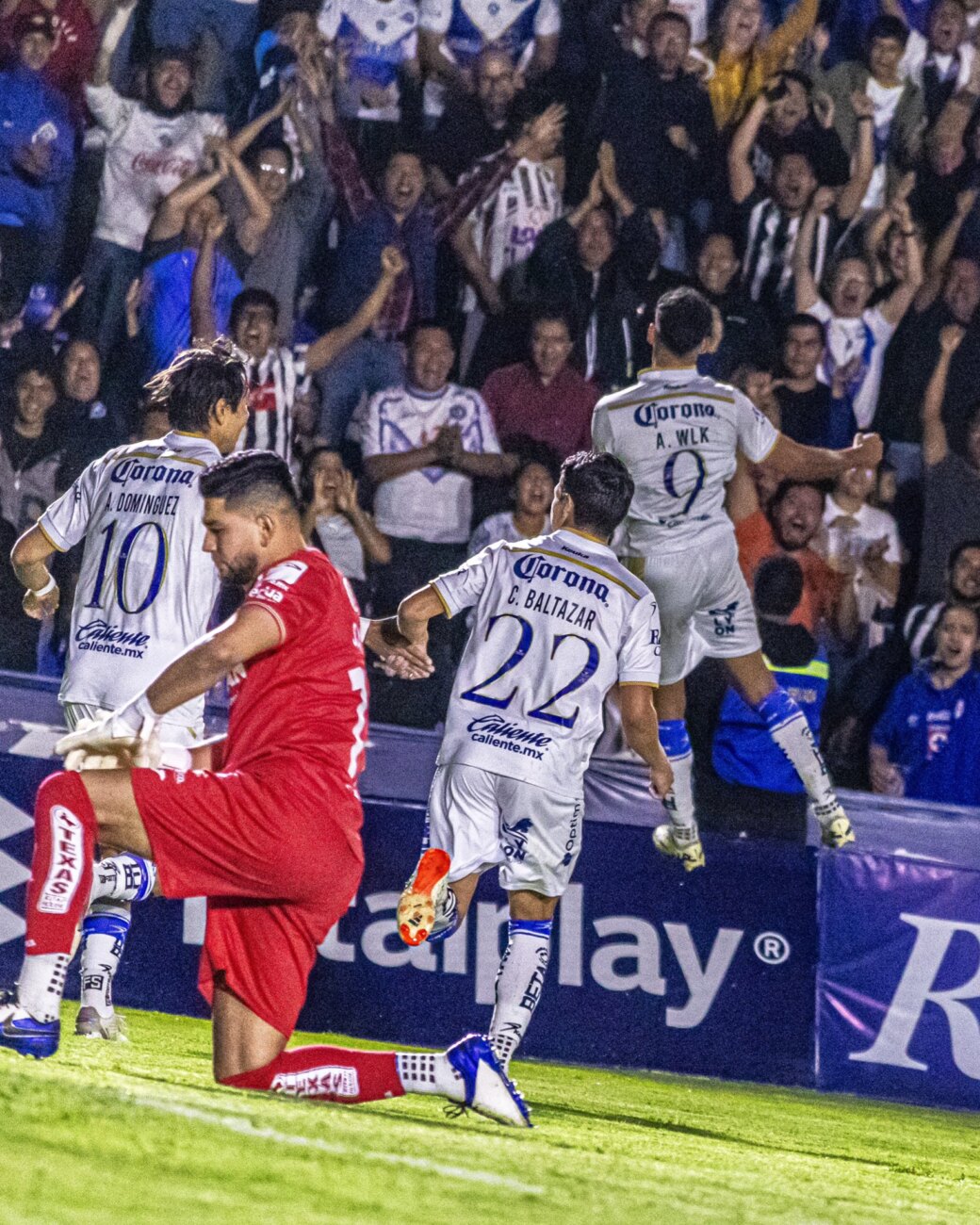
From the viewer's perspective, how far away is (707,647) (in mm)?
7930

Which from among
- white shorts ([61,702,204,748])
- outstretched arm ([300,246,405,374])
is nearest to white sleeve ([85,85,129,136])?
outstretched arm ([300,246,405,374])

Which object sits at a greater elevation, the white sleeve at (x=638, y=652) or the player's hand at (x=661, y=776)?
the white sleeve at (x=638, y=652)

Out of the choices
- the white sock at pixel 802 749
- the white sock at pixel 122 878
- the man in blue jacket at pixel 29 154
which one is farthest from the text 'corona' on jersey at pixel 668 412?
the man in blue jacket at pixel 29 154

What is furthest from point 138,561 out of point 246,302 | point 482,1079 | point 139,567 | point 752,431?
point 246,302

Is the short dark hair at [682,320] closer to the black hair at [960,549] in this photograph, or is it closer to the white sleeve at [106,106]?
the black hair at [960,549]

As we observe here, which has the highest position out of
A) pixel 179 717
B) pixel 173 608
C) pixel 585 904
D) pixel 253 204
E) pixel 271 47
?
pixel 271 47

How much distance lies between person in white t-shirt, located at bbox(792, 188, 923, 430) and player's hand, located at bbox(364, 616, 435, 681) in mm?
4616

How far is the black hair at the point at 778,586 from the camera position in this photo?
29.3ft

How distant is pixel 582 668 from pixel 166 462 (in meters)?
1.67

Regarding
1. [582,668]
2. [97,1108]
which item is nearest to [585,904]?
[582,668]

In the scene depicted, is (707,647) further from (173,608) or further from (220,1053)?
(220,1053)

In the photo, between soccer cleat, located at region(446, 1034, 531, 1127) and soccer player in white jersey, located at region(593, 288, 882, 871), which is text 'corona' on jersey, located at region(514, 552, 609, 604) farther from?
soccer cleat, located at region(446, 1034, 531, 1127)

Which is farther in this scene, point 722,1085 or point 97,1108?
point 722,1085

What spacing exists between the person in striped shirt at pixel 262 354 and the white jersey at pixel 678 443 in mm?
2158
